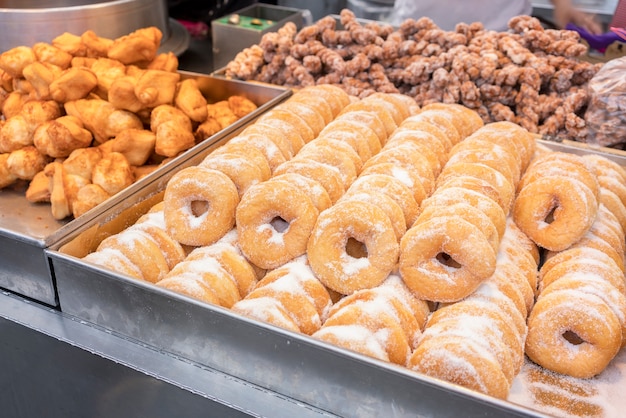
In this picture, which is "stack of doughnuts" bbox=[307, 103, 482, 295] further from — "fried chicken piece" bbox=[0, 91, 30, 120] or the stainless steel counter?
"fried chicken piece" bbox=[0, 91, 30, 120]

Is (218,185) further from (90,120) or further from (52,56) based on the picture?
(52,56)

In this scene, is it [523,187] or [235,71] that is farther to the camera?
[235,71]

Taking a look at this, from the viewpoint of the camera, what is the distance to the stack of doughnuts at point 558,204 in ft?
5.66

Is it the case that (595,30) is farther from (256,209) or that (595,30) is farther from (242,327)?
(242,327)

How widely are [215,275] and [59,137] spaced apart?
1.21 m

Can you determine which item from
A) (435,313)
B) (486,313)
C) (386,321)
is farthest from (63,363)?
(486,313)

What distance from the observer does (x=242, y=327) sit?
142 cm

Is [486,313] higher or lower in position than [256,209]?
lower

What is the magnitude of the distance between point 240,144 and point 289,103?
1.74ft

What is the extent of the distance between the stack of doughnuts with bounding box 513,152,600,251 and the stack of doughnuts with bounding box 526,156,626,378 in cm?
9

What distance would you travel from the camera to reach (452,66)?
9.08ft

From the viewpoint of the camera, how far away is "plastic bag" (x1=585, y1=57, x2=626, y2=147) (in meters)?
2.51

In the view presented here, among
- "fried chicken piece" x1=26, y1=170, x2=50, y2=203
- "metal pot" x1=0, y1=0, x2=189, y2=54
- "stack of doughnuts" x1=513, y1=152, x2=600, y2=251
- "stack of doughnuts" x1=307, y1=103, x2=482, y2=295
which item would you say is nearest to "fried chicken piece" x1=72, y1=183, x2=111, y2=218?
"fried chicken piece" x1=26, y1=170, x2=50, y2=203

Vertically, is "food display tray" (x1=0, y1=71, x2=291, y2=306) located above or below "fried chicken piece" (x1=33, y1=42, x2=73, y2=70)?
below
